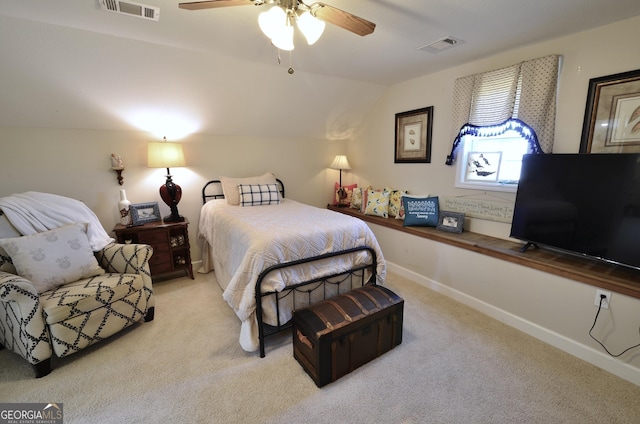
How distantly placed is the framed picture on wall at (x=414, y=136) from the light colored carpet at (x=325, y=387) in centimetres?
200

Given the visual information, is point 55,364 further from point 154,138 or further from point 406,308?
point 406,308

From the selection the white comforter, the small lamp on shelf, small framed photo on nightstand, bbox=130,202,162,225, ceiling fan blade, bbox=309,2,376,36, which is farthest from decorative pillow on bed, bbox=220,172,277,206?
ceiling fan blade, bbox=309,2,376,36

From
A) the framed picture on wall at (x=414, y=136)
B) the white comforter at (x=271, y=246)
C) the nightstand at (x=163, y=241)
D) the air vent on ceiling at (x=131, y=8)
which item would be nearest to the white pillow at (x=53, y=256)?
the nightstand at (x=163, y=241)

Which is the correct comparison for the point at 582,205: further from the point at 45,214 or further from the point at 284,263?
the point at 45,214

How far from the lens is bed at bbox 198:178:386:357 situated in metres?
1.86

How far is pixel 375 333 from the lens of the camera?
73.0 inches

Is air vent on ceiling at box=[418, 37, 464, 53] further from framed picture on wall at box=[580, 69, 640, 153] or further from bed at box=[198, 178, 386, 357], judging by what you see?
bed at box=[198, 178, 386, 357]

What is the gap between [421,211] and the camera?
121 inches

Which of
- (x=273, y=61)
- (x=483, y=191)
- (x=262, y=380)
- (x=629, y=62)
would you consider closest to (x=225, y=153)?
(x=273, y=61)

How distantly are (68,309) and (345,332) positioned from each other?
184 centimetres

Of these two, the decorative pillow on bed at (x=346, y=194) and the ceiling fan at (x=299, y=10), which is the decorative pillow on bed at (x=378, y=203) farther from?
the ceiling fan at (x=299, y=10)

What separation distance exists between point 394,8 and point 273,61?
4.54 ft

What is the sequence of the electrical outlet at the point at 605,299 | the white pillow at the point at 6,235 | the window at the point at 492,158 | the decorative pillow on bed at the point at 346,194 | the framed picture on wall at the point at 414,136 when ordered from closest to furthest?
the electrical outlet at the point at 605,299 → the white pillow at the point at 6,235 → the window at the point at 492,158 → the framed picture on wall at the point at 414,136 → the decorative pillow on bed at the point at 346,194

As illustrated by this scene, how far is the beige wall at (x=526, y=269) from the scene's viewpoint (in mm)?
1817
